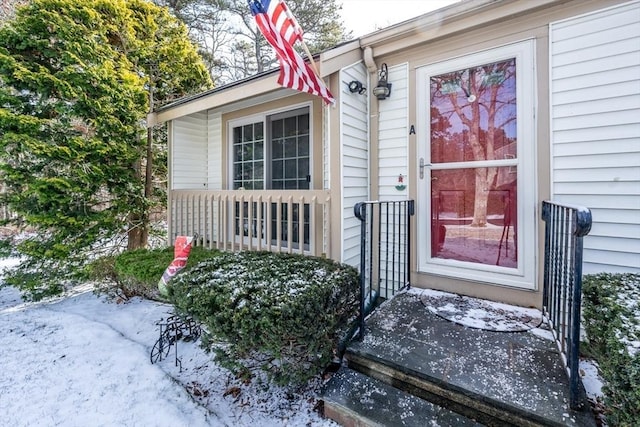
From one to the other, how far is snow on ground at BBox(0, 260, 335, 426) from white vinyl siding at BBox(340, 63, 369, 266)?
1.53 meters

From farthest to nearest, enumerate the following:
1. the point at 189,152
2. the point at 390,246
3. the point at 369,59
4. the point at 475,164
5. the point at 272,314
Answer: the point at 189,152, the point at 390,246, the point at 369,59, the point at 475,164, the point at 272,314

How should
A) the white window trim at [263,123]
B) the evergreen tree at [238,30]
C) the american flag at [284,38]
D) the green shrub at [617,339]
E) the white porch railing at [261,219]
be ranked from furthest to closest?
the evergreen tree at [238,30] → the white window trim at [263,123] → the white porch railing at [261,219] → the american flag at [284,38] → the green shrub at [617,339]

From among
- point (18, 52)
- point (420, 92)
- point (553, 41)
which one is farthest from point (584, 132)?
point (18, 52)

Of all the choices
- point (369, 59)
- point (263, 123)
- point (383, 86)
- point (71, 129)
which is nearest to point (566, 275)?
point (383, 86)

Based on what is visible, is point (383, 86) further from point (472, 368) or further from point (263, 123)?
point (472, 368)

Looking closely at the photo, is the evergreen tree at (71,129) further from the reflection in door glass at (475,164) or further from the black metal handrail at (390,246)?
the reflection in door glass at (475,164)

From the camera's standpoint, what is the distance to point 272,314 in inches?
73.2

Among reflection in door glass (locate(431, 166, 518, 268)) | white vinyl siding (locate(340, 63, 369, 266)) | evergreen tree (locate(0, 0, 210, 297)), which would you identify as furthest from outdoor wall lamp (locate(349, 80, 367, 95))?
evergreen tree (locate(0, 0, 210, 297))

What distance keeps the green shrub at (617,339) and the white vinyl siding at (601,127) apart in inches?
23.0

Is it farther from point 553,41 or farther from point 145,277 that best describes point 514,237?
point 145,277

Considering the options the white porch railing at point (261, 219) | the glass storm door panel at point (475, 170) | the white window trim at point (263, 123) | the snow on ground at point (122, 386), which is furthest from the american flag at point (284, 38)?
the snow on ground at point (122, 386)

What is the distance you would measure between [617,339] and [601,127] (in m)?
1.88

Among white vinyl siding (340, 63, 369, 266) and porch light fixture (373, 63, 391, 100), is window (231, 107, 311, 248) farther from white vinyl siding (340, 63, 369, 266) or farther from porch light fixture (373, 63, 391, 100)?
porch light fixture (373, 63, 391, 100)

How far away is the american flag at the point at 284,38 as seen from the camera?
2.30 m
